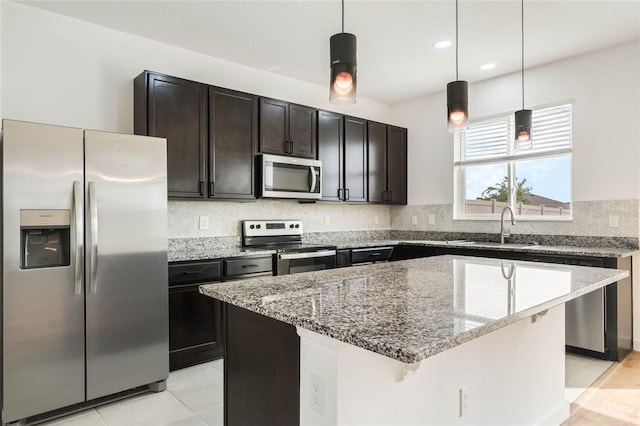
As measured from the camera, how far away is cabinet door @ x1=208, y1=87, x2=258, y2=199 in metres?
3.45

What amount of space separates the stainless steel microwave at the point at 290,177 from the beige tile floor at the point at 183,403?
1.61m

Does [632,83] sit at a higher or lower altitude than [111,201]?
higher

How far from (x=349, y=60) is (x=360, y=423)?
135 cm

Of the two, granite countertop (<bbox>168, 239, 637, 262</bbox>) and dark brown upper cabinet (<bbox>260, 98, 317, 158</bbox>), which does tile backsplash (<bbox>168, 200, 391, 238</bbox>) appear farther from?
dark brown upper cabinet (<bbox>260, 98, 317, 158</bbox>)

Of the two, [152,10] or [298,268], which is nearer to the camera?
[152,10]

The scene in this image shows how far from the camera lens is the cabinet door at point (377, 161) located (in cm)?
481

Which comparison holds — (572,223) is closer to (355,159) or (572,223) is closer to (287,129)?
(355,159)

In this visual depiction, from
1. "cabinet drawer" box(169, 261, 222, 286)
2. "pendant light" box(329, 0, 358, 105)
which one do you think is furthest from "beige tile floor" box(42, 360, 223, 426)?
"pendant light" box(329, 0, 358, 105)

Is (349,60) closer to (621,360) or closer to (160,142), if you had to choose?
(160,142)

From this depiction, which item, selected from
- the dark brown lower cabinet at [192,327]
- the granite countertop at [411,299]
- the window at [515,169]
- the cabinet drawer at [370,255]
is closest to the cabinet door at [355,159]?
the cabinet drawer at [370,255]

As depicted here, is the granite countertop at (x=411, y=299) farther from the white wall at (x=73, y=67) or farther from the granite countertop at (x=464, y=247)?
the white wall at (x=73, y=67)

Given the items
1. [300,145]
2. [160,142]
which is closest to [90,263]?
[160,142]

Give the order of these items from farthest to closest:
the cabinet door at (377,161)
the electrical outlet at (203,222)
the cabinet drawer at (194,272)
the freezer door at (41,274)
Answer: the cabinet door at (377,161) → the electrical outlet at (203,222) → the cabinet drawer at (194,272) → the freezer door at (41,274)

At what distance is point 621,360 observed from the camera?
3232 millimetres
